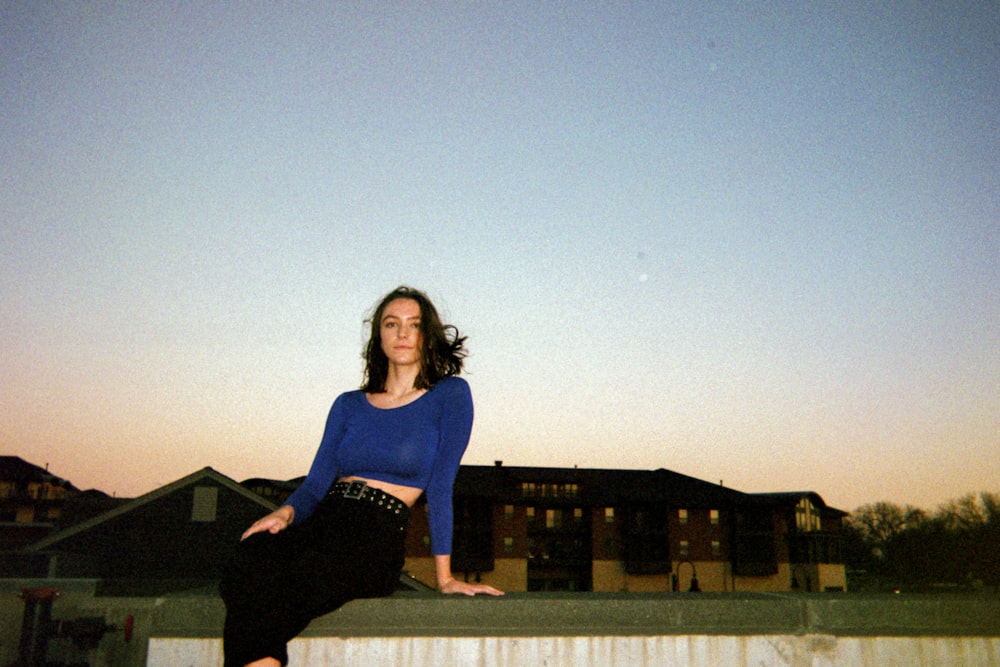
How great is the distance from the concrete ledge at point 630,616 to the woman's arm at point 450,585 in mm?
89

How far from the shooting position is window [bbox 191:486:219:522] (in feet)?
108

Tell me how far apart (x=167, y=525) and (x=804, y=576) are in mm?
44958

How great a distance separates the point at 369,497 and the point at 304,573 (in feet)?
1.97

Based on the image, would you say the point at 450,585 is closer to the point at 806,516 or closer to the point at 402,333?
the point at 402,333

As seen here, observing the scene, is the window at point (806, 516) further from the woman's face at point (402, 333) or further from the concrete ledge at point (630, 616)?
the woman's face at point (402, 333)

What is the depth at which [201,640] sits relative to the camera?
3.30 m

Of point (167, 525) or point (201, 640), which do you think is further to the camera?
point (167, 525)

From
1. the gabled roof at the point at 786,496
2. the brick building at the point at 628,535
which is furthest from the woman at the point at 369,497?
the gabled roof at the point at 786,496

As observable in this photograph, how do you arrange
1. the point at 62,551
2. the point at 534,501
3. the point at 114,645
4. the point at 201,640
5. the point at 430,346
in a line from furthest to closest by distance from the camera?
the point at 534,501, the point at 62,551, the point at 114,645, the point at 430,346, the point at 201,640

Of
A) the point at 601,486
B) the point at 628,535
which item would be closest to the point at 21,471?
the point at 601,486

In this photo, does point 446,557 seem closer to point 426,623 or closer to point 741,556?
point 426,623

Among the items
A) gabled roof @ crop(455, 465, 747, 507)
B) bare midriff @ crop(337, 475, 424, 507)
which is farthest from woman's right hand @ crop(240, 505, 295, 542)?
gabled roof @ crop(455, 465, 747, 507)

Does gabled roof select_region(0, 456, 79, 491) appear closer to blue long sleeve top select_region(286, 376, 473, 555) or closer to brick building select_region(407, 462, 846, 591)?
brick building select_region(407, 462, 846, 591)

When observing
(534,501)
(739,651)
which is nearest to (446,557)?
(739,651)
